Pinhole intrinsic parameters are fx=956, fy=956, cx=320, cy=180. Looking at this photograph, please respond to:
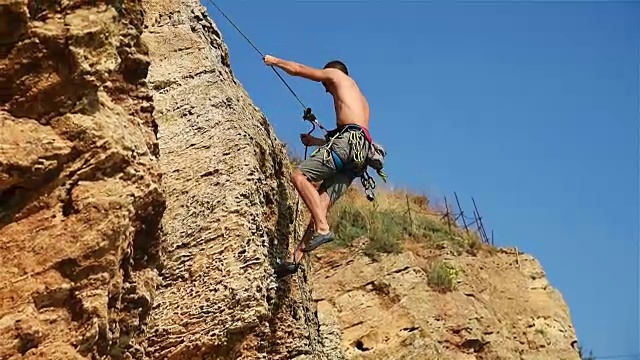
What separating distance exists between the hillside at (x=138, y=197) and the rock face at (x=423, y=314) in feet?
4.72

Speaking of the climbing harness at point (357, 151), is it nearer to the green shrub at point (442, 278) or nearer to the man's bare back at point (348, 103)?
the man's bare back at point (348, 103)

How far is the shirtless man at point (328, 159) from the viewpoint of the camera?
6.66 meters

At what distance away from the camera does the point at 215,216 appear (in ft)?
19.6

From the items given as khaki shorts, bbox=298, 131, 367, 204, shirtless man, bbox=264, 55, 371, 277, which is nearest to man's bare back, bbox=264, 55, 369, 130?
shirtless man, bbox=264, 55, 371, 277

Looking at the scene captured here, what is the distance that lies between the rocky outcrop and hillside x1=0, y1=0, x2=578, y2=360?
1 centimetres

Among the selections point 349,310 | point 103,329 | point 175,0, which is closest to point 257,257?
point 103,329

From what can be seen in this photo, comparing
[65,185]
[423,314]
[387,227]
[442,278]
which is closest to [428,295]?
[423,314]

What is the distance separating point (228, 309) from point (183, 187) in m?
0.91

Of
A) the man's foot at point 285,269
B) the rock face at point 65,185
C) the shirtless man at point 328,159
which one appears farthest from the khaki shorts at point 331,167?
the rock face at point 65,185

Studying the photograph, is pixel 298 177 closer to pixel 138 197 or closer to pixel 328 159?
pixel 328 159

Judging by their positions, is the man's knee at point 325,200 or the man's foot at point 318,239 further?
the man's knee at point 325,200

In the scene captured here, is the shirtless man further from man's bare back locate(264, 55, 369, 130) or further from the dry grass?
the dry grass

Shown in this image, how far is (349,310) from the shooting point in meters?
12.2

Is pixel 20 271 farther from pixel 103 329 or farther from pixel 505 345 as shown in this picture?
pixel 505 345
